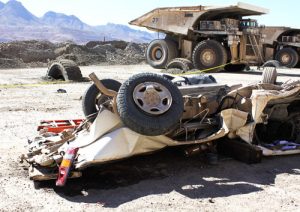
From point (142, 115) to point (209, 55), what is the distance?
1524cm

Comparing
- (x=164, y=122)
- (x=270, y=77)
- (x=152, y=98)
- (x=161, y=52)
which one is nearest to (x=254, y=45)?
(x=161, y=52)

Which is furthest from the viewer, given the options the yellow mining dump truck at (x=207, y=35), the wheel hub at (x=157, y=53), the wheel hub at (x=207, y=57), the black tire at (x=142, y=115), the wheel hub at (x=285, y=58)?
the wheel hub at (x=285, y=58)

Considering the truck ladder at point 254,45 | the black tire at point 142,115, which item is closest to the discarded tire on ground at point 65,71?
the truck ladder at point 254,45

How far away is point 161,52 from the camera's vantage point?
74.0 ft

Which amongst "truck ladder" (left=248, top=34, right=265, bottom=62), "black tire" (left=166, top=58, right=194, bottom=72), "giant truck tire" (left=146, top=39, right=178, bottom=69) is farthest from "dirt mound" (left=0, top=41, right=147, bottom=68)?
"truck ladder" (left=248, top=34, right=265, bottom=62)

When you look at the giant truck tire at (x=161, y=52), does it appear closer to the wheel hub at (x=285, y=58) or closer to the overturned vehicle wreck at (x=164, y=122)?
the wheel hub at (x=285, y=58)

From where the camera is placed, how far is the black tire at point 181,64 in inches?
Result: 766

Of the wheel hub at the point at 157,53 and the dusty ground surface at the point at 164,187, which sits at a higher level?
the wheel hub at the point at 157,53

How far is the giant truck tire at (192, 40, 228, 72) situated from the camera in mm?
19500

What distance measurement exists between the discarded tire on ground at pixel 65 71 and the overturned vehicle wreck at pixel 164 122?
987 centimetres

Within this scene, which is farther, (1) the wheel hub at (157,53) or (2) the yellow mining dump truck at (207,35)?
(1) the wheel hub at (157,53)

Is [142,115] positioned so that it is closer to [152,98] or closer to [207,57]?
[152,98]

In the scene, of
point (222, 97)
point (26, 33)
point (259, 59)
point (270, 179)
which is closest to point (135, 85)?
point (222, 97)

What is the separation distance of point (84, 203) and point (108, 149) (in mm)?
739
